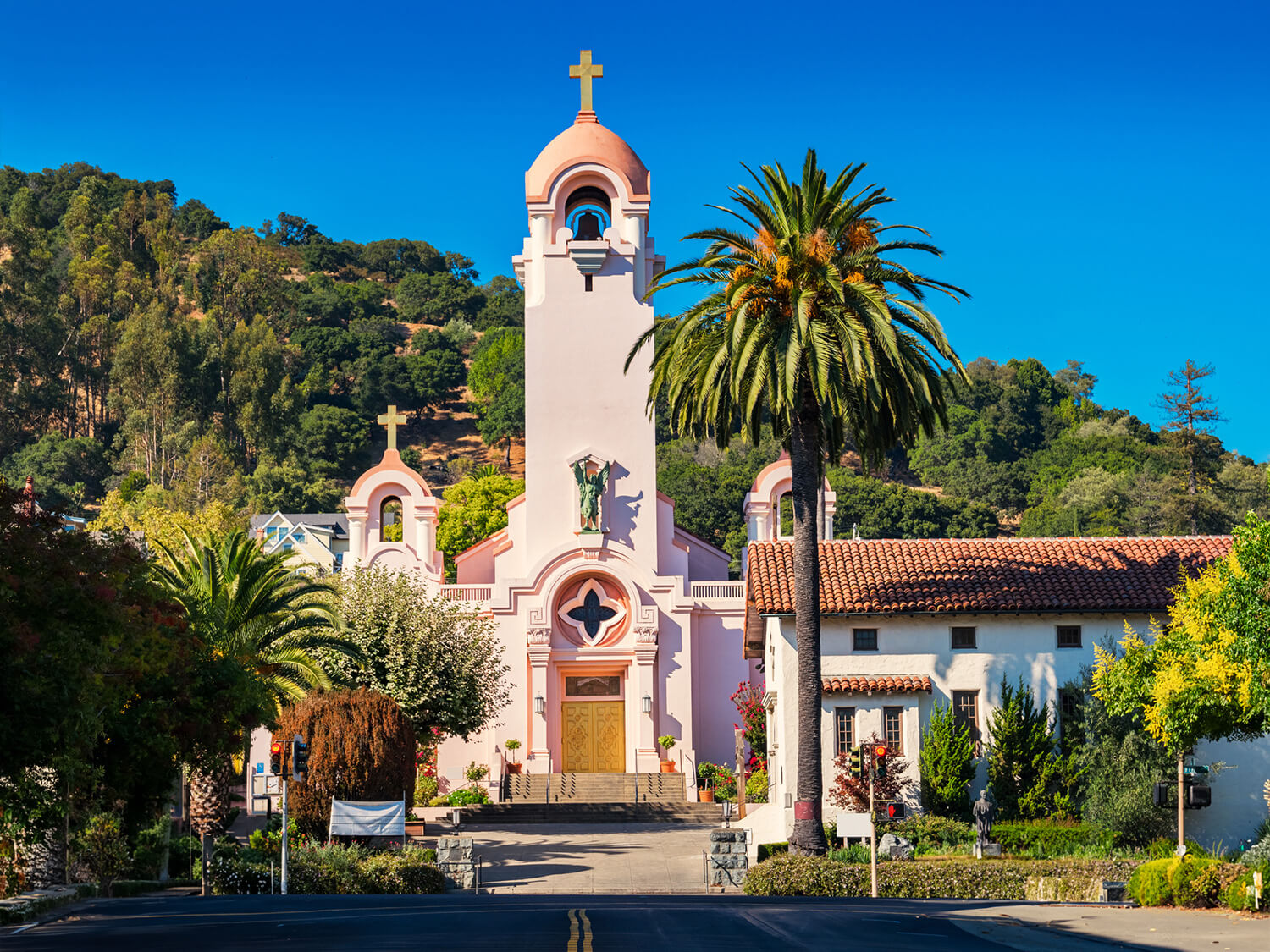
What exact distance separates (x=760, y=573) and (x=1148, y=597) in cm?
994

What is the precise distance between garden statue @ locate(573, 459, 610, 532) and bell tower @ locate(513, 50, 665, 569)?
5 cm

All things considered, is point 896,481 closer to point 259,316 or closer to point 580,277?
point 259,316

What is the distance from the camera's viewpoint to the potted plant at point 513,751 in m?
48.7

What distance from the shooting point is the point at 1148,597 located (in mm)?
38281

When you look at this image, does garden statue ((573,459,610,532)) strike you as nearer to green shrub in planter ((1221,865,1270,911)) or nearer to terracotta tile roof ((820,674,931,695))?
terracotta tile roof ((820,674,931,695))

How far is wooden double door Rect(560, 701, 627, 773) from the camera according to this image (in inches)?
1980

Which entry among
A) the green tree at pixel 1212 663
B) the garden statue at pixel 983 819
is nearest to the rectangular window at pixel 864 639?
the garden statue at pixel 983 819

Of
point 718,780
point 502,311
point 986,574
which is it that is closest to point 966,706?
point 986,574

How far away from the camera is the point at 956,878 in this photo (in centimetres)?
3044

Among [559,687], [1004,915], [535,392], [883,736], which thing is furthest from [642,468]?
[1004,915]

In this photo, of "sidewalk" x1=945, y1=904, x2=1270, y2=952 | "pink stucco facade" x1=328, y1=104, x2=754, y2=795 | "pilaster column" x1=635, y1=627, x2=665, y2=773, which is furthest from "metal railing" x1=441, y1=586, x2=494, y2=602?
"sidewalk" x1=945, y1=904, x2=1270, y2=952

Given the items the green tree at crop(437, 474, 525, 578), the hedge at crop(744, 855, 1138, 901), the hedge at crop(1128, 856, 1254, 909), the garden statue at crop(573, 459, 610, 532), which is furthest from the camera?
the green tree at crop(437, 474, 525, 578)

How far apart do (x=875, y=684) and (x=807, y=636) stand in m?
5.45

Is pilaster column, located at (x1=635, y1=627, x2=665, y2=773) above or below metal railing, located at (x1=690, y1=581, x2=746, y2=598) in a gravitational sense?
below
